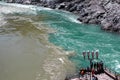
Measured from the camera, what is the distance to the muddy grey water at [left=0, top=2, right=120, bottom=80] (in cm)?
5509

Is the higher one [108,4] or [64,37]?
[108,4]

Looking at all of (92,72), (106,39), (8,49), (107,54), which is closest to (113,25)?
(106,39)

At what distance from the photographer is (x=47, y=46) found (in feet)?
225

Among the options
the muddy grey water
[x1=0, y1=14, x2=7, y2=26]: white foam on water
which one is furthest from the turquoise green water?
[x1=0, y1=14, x2=7, y2=26]: white foam on water

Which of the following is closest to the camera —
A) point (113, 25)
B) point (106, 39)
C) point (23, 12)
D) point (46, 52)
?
point (46, 52)

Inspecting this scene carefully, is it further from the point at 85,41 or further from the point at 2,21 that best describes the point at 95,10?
the point at 2,21

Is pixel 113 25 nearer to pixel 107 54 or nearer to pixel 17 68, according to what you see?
pixel 107 54

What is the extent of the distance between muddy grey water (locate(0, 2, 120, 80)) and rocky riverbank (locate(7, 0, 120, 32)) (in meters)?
4.52

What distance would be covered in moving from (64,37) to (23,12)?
4612cm

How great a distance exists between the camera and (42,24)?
96938 mm

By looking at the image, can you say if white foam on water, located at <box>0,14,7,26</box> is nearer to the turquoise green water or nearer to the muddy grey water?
the muddy grey water

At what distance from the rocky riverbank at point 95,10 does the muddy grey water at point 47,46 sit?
4.52 meters

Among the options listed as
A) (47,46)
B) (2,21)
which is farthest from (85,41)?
(2,21)

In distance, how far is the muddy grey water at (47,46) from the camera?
55.1 m
